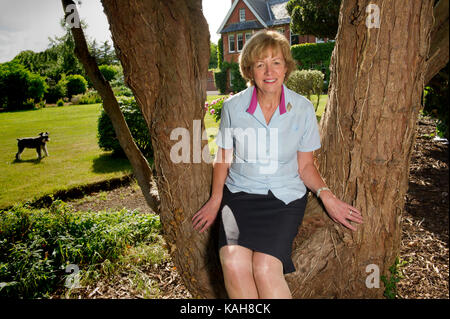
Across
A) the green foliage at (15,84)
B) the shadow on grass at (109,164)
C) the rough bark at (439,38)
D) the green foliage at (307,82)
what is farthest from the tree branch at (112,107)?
the green foliage at (307,82)

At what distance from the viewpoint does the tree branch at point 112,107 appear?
7.82 ft

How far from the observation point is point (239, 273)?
152 centimetres

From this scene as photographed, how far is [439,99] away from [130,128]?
5.36 meters

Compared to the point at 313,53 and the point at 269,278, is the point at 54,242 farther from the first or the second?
the point at 313,53

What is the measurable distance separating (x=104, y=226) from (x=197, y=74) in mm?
2318

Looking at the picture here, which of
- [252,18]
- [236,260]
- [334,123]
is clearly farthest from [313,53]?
[236,260]

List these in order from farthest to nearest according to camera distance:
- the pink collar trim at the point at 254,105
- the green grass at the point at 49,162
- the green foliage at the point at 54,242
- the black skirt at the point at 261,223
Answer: the green grass at the point at 49,162, the green foliage at the point at 54,242, the pink collar trim at the point at 254,105, the black skirt at the point at 261,223

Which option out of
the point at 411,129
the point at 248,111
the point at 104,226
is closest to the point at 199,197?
the point at 248,111

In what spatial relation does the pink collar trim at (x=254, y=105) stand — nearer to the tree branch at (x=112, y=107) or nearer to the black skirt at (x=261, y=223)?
the black skirt at (x=261, y=223)

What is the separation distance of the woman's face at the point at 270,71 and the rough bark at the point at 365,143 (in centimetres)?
34

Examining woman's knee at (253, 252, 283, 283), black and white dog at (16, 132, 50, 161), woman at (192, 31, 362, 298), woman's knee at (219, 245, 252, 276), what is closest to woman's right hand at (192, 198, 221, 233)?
woman at (192, 31, 362, 298)

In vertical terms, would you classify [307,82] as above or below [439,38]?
above

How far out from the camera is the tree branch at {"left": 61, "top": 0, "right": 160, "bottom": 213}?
2.38m

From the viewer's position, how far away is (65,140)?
6891 mm
